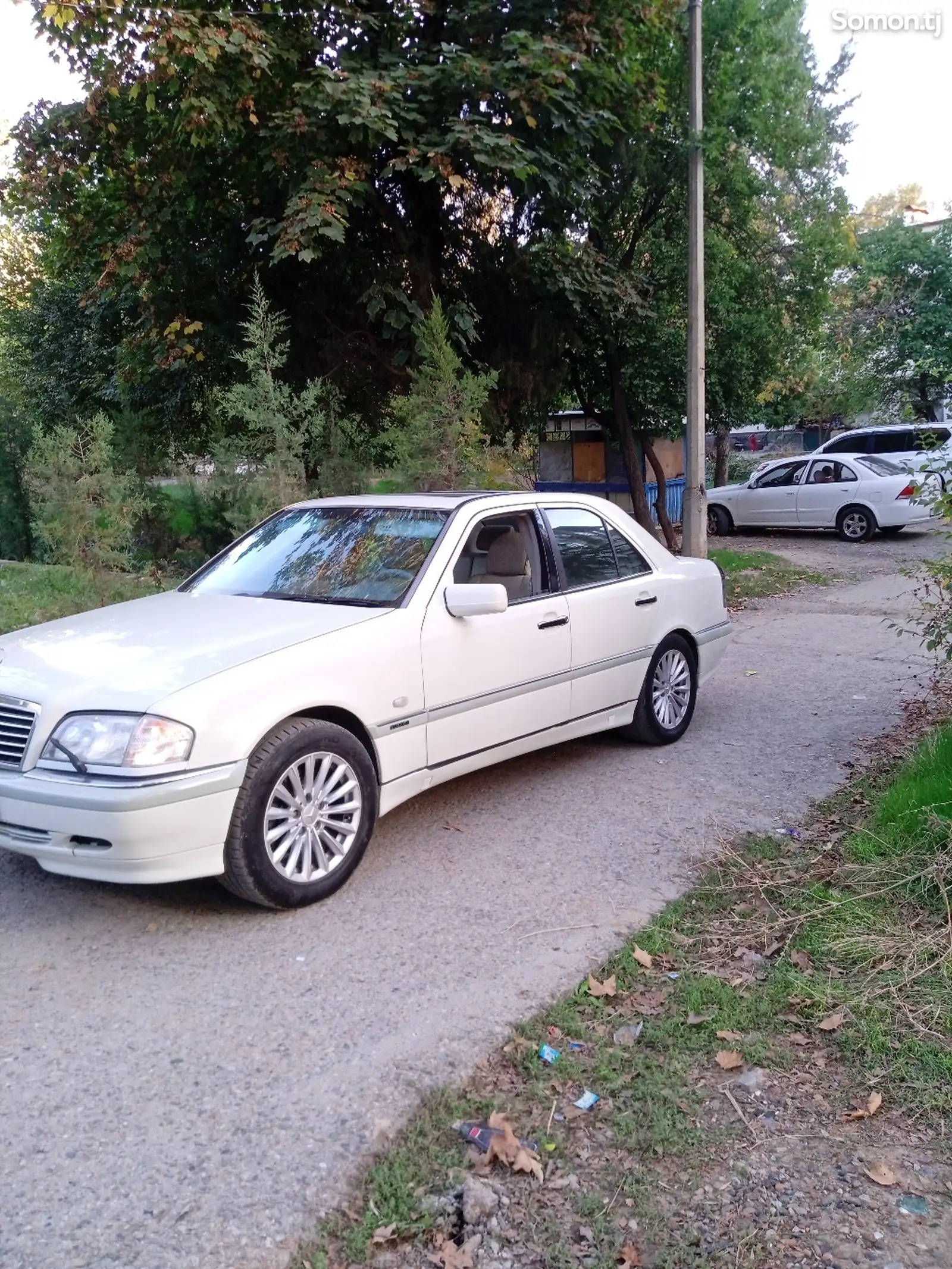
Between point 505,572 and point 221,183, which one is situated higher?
point 221,183

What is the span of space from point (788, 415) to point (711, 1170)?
26.9 meters

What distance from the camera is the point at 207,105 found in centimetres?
991

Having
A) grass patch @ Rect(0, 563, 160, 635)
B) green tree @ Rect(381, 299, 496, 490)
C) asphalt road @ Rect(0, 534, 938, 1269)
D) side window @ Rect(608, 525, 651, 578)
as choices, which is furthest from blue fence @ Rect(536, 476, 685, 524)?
asphalt road @ Rect(0, 534, 938, 1269)

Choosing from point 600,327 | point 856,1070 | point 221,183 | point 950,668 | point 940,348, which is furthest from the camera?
point 940,348

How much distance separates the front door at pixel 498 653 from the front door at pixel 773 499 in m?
15.1

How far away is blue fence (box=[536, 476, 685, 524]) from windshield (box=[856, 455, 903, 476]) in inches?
125

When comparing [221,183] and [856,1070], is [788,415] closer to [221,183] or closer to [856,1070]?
[221,183]

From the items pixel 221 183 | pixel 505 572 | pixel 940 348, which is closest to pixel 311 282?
pixel 221 183

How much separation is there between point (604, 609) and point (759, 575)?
9655 mm

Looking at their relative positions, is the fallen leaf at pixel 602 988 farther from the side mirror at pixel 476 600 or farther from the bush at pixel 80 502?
the bush at pixel 80 502

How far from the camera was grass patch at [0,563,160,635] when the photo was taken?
31.7 feet

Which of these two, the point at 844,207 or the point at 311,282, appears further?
the point at 844,207

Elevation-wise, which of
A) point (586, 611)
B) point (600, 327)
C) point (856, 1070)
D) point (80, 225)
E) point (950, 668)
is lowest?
point (856, 1070)

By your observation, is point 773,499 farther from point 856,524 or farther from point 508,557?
point 508,557
